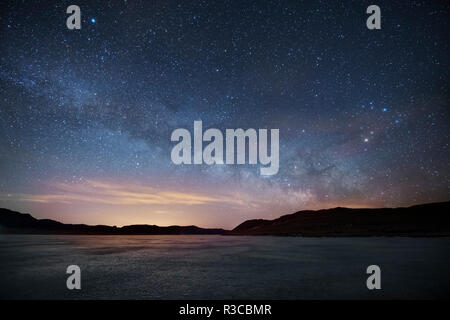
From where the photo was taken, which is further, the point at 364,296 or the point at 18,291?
the point at 18,291

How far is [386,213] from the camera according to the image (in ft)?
453

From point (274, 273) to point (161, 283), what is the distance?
21.9ft

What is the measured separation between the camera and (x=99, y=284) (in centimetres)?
1273
